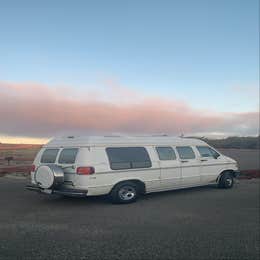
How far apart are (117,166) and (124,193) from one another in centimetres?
79

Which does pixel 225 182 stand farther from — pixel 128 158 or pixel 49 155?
pixel 49 155

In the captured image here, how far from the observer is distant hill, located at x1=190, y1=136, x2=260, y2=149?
53.5 metres

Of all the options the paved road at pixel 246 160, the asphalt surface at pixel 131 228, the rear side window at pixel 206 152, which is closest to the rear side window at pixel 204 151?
the rear side window at pixel 206 152

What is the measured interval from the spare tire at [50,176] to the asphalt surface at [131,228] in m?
0.59

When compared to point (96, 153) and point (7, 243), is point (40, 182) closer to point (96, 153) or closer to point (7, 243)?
point (96, 153)

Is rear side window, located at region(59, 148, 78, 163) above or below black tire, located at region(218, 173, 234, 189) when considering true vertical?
above

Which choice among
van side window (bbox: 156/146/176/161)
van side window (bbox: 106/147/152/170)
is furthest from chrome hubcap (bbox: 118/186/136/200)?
van side window (bbox: 156/146/176/161)

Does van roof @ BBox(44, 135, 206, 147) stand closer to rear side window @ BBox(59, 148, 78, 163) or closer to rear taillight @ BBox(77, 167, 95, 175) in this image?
rear side window @ BBox(59, 148, 78, 163)

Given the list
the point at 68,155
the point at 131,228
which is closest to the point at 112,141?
the point at 68,155

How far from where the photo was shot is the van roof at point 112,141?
9695mm

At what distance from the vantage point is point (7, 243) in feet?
19.0

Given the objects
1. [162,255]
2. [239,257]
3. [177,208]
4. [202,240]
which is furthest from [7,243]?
[177,208]

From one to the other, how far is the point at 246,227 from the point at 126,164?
3.93 metres

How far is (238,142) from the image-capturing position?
57.2 m
